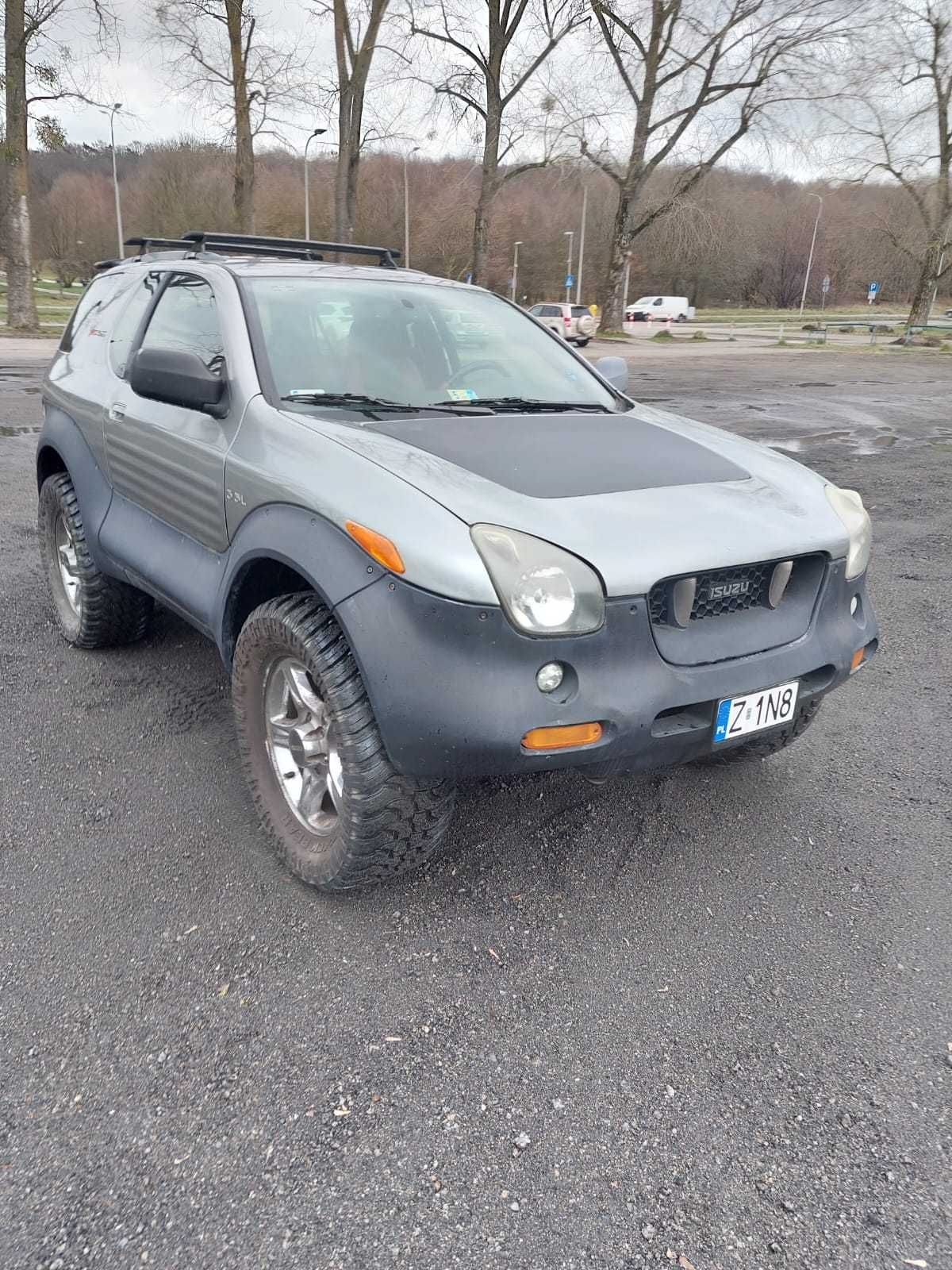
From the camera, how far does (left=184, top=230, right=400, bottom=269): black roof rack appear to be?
13.2 ft

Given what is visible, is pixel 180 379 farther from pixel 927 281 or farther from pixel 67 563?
pixel 927 281

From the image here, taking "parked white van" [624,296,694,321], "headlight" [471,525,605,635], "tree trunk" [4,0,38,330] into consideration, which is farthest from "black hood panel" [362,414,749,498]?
"parked white van" [624,296,694,321]

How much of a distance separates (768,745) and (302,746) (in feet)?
5.37

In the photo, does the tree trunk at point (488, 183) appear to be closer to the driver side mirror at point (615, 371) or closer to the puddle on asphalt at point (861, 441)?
the puddle on asphalt at point (861, 441)

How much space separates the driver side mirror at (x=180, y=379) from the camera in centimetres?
289

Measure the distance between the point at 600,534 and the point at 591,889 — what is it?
1.08 m

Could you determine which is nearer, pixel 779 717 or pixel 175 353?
pixel 779 717

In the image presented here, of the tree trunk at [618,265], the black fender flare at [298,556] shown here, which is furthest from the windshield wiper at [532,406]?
the tree trunk at [618,265]

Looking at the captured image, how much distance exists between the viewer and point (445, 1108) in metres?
2.00

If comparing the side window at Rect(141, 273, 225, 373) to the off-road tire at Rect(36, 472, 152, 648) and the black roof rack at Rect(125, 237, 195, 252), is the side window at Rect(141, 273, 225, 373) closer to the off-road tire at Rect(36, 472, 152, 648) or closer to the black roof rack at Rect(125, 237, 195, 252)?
the black roof rack at Rect(125, 237, 195, 252)

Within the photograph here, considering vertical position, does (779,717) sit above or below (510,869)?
above

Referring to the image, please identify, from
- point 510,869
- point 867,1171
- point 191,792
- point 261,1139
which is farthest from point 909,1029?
point 191,792

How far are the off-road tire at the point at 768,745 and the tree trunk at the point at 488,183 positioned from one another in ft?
86.3

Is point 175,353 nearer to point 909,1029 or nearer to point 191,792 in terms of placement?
point 191,792
